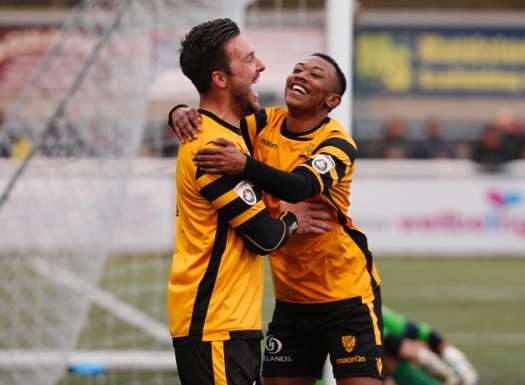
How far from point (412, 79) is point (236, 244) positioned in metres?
21.6

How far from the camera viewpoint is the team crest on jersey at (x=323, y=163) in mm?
4695

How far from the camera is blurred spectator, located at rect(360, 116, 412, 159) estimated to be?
19.5 meters

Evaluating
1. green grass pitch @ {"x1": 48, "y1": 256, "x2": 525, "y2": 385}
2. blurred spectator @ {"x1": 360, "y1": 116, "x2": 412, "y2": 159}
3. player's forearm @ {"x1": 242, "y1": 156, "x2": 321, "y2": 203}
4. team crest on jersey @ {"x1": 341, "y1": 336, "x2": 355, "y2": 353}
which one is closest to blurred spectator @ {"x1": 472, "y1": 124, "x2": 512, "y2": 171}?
blurred spectator @ {"x1": 360, "y1": 116, "x2": 412, "y2": 159}

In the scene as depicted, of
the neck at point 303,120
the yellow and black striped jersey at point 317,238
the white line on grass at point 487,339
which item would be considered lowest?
the white line on grass at point 487,339

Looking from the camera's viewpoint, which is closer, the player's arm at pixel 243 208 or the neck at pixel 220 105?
the player's arm at pixel 243 208

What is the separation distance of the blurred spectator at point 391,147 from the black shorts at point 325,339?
1418 centimetres

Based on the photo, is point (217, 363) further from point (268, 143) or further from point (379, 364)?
point (268, 143)

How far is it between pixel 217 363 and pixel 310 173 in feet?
2.56

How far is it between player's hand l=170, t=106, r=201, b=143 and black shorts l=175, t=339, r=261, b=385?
742mm

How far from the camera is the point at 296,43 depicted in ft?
29.1

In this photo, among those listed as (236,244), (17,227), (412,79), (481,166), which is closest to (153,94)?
(17,227)

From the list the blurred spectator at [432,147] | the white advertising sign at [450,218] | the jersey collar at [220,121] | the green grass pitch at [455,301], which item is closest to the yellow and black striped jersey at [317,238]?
the jersey collar at [220,121]

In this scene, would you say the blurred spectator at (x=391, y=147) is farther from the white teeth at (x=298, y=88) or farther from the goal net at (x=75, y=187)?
the white teeth at (x=298, y=88)

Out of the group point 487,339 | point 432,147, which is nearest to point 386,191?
point 432,147
